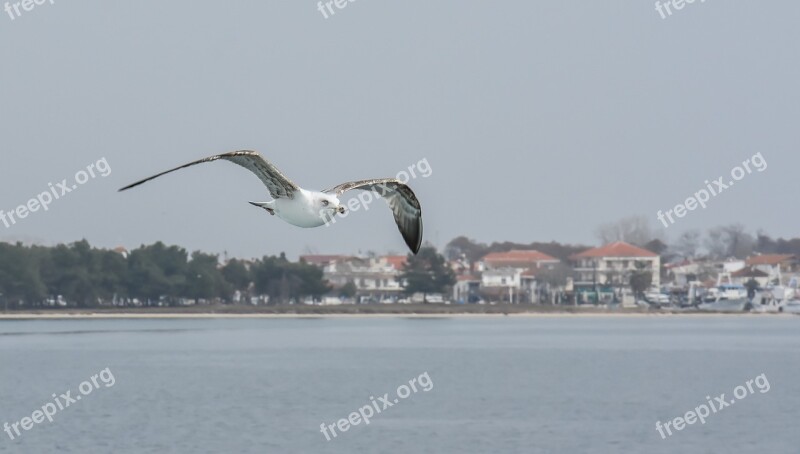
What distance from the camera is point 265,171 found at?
19938 mm

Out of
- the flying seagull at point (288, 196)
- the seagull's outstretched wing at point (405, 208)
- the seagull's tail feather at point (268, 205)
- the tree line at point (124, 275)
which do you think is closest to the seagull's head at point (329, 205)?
the flying seagull at point (288, 196)

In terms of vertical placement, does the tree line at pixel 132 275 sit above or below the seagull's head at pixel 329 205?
above

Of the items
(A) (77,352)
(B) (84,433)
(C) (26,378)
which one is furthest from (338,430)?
(A) (77,352)

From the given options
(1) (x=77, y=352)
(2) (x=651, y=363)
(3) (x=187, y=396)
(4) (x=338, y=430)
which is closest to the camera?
(4) (x=338, y=430)

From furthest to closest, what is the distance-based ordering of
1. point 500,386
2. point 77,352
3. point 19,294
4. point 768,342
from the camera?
point 19,294 → point 768,342 → point 77,352 → point 500,386

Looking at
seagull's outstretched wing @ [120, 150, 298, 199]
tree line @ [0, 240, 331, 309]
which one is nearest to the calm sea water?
tree line @ [0, 240, 331, 309]

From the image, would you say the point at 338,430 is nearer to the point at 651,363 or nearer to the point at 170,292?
the point at 651,363

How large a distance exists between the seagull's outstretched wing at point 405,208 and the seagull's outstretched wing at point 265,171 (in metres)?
2.15

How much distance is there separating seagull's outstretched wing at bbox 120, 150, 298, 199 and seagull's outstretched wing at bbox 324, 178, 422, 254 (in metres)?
2.15

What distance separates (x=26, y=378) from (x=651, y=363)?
44.2 m

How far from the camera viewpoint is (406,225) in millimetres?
22406

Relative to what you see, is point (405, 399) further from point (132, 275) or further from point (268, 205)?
point (132, 275)

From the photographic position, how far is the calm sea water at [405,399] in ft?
196

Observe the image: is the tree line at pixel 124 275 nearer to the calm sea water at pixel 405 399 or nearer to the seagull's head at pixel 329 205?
the calm sea water at pixel 405 399
